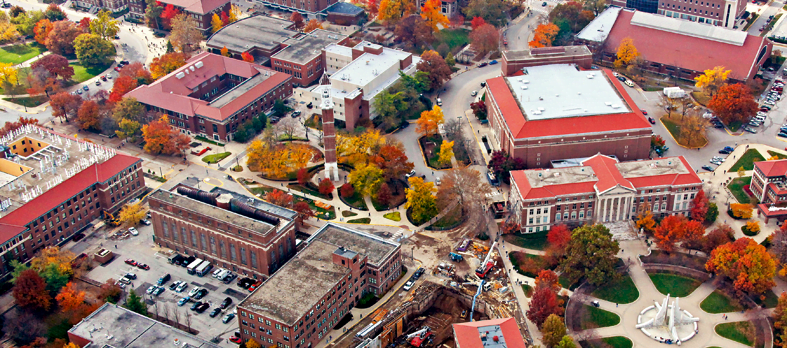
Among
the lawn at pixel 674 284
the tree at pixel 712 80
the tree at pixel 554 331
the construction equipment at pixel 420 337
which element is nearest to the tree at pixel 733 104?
the tree at pixel 712 80

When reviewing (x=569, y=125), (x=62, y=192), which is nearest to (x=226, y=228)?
(x=62, y=192)

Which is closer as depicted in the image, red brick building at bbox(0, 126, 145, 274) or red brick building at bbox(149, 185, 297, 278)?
red brick building at bbox(149, 185, 297, 278)

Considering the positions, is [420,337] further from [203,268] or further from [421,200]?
[203,268]

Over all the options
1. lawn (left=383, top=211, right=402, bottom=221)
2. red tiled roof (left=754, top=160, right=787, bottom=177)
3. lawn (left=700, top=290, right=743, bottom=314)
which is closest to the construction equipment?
lawn (left=383, top=211, right=402, bottom=221)

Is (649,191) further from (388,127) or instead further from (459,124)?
(388,127)

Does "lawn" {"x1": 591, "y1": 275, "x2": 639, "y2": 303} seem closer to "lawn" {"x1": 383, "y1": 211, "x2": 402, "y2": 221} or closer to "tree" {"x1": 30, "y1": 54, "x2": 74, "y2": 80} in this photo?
"lawn" {"x1": 383, "y1": 211, "x2": 402, "y2": 221}

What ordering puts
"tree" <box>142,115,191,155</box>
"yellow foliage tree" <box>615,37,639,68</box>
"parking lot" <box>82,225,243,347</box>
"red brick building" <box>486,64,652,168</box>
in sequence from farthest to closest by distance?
"yellow foliage tree" <box>615,37,639,68</box> < "tree" <box>142,115,191,155</box> < "red brick building" <box>486,64,652,168</box> < "parking lot" <box>82,225,243,347</box>
